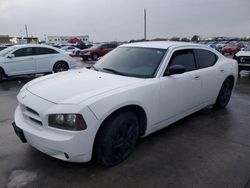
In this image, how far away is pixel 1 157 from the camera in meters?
3.38

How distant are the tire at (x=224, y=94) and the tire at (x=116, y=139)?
9.23 ft

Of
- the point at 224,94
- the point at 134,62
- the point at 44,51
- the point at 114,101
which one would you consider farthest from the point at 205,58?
the point at 44,51

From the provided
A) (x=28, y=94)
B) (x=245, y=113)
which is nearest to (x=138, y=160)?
(x=28, y=94)

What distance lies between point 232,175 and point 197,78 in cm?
183

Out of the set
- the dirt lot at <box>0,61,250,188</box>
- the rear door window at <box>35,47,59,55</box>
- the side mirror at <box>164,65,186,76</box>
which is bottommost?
the dirt lot at <box>0,61,250,188</box>

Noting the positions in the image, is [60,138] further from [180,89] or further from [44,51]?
[44,51]

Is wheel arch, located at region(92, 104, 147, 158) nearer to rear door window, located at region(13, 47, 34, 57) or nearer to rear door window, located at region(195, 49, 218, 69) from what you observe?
rear door window, located at region(195, 49, 218, 69)

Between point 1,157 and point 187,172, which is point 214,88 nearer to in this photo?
point 187,172

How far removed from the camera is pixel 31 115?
295 cm

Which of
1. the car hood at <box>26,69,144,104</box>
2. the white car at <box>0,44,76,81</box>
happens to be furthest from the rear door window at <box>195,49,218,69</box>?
the white car at <box>0,44,76,81</box>

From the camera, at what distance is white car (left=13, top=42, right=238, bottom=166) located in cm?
268

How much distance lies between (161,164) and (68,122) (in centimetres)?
138

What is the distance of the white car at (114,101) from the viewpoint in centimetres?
268

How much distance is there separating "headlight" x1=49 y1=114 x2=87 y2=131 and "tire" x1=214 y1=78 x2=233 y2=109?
369cm
